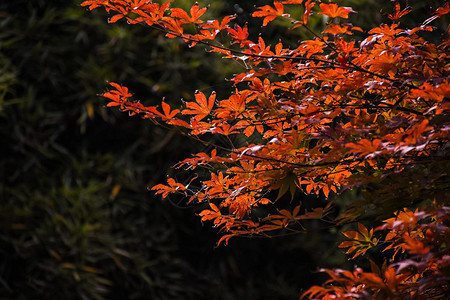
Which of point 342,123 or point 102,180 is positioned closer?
point 342,123

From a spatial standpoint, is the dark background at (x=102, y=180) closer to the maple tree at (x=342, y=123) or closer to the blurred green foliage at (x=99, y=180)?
the blurred green foliage at (x=99, y=180)

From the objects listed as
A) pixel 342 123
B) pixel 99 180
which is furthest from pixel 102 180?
pixel 342 123

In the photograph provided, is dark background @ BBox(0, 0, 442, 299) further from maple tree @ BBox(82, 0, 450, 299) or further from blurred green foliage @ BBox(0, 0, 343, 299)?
maple tree @ BBox(82, 0, 450, 299)

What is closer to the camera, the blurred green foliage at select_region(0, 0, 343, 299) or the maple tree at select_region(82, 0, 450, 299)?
the maple tree at select_region(82, 0, 450, 299)

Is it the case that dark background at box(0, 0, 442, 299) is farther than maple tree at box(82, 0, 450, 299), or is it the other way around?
dark background at box(0, 0, 442, 299)

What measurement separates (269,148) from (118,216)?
2677 mm

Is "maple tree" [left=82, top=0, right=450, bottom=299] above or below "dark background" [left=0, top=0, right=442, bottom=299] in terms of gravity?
→ above

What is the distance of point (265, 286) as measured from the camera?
11.7 feet

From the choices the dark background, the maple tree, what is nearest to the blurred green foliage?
the dark background

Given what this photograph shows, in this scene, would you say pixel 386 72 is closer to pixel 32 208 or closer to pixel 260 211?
pixel 260 211

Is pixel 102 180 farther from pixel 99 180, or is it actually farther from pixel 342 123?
pixel 342 123

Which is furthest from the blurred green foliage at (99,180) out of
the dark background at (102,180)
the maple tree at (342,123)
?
the maple tree at (342,123)

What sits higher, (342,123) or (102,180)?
(342,123)

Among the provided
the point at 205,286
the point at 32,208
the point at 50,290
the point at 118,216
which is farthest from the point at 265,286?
the point at 32,208
